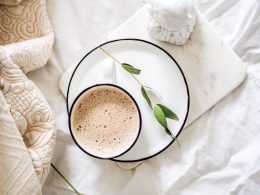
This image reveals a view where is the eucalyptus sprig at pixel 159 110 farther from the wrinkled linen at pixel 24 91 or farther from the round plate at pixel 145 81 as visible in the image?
the wrinkled linen at pixel 24 91

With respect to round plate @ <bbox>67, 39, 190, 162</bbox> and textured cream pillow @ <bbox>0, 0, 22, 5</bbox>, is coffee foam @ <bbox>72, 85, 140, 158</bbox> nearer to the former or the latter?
round plate @ <bbox>67, 39, 190, 162</bbox>

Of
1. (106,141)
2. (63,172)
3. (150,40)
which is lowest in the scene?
(63,172)

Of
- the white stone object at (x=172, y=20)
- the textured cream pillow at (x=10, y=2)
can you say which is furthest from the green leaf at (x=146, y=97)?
the textured cream pillow at (x=10, y=2)

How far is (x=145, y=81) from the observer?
82cm

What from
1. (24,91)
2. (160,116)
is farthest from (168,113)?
(24,91)

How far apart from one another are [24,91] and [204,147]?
0.37 metres

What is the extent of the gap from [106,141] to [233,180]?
27 centimetres

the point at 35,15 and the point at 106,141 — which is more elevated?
the point at 35,15

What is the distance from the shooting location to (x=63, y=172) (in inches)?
32.8

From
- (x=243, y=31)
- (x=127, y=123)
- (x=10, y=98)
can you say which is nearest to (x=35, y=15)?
(x=10, y=98)

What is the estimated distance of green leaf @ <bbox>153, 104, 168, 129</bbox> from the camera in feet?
2.53

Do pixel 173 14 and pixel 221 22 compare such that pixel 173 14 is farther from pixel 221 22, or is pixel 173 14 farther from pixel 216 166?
pixel 216 166

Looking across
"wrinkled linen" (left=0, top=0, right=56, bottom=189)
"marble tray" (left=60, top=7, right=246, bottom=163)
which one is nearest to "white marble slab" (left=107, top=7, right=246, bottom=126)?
"marble tray" (left=60, top=7, right=246, bottom=163)

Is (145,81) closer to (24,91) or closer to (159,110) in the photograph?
(159,110)
